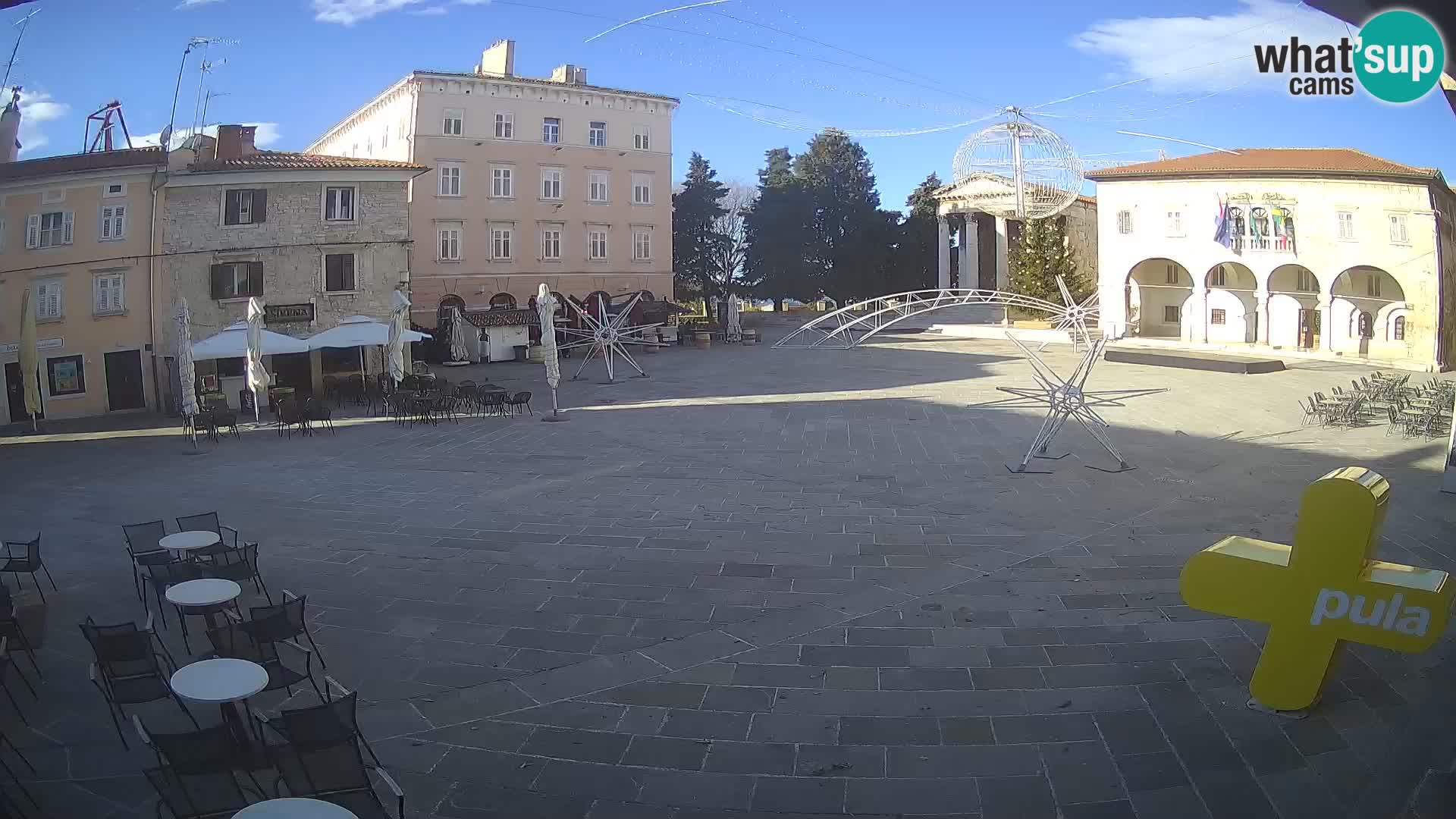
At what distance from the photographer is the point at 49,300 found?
22281mm

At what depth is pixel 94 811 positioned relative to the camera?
505cm

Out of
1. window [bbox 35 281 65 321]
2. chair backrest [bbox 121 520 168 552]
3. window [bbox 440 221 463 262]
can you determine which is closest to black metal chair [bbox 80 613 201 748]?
chair backrest [bbox 121 520 168 552]

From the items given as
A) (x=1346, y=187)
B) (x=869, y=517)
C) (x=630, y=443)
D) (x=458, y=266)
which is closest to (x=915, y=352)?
(x=1346, y=187)

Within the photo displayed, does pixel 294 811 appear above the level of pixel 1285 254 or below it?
below

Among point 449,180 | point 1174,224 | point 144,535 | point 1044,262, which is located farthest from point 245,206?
point 1044,262

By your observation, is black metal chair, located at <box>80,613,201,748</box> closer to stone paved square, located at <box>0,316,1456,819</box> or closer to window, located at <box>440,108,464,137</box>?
stone paved square, located at <box>0,316,1456,819</box>

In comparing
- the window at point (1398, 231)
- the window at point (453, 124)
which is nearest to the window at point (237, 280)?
the window at point (453, 124)

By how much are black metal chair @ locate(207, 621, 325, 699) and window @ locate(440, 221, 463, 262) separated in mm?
34535

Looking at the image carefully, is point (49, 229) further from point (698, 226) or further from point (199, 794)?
point (698, 226)

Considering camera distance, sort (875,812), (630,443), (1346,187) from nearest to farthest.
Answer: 1. (875,812)
2. (630,443)
3. (1346,187)

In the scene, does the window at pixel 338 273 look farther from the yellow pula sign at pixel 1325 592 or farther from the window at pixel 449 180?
the yellow pula sign at pixel 1325 592

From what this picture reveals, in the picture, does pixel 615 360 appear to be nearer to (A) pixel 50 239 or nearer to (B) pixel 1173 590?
(A) pixel 50 239

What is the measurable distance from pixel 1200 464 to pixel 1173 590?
6876mm

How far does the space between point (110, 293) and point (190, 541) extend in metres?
18.2
